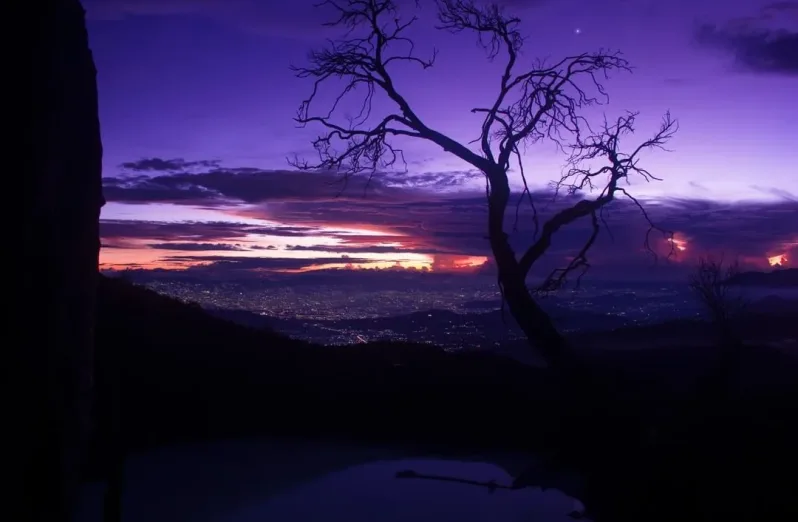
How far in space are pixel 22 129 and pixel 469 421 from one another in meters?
7.72

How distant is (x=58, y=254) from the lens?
3.79 metres

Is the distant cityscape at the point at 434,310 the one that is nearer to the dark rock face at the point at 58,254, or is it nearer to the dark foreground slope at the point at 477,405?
the dark foreground slope at the point at 477,405

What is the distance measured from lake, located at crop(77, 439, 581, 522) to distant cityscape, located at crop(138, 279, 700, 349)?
27.9 ft

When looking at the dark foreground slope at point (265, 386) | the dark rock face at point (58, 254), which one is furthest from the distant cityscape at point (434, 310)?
the dark rock face at point (58, 254)

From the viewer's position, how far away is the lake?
6789mm

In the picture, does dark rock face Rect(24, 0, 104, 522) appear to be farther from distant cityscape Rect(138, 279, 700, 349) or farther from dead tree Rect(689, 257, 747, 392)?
distant cityscape Rect(138, 279, 700, 349)

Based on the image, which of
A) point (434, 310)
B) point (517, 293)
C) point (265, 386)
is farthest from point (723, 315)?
point (434, 310)

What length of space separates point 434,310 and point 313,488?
17.6m

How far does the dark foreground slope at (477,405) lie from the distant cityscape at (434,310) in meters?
6.37

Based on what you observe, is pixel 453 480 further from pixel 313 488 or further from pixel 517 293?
pixel 517 293

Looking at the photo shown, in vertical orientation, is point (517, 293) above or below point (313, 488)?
above

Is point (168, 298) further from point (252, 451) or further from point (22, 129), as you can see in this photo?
point (22, 129)

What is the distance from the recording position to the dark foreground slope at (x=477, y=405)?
5.89m

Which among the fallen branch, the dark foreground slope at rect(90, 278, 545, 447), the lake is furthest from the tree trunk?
the dark foreground slope at rect(90, 278, 545, 447)
